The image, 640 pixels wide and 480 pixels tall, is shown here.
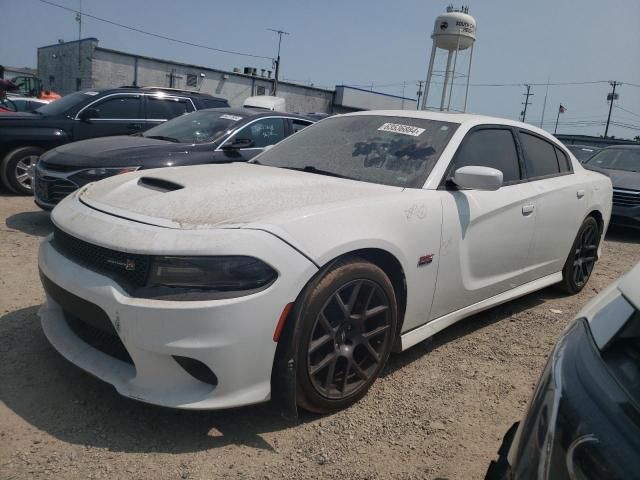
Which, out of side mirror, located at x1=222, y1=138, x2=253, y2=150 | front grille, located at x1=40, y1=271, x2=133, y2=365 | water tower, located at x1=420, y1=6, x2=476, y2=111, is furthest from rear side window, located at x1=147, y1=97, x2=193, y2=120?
water tower, located at x1=420, y1=6, x2=476, y2=111

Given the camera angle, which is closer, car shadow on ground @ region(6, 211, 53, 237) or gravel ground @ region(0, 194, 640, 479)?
gravel ground @ region(0, 194, 640, 479)

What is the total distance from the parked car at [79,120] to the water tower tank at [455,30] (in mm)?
13774

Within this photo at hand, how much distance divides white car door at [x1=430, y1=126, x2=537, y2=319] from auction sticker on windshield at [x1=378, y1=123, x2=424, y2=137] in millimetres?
304

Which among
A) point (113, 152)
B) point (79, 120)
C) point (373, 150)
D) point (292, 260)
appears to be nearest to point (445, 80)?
point (79, 120)

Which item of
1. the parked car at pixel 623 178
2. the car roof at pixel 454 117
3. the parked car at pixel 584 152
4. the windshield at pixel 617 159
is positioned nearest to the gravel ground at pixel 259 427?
the car roof at pixel 454 117

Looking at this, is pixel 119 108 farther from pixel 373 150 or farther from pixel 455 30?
pixel 455 30

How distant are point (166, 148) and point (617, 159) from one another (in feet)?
26.5

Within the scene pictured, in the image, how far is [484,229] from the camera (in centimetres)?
330

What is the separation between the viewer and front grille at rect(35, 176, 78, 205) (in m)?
5.40

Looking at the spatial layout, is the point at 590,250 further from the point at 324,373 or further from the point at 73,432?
the point at 73,432

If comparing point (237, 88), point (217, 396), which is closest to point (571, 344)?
point (217, 396)

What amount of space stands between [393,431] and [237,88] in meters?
38.2

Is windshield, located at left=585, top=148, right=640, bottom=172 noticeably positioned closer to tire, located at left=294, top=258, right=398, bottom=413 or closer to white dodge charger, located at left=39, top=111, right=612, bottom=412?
white dodge charger, located at left=39, top=111, right=612, bottom=412

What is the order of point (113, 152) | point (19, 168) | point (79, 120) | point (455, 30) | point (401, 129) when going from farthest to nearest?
point (455, 30) < point (79, 120) < point (19, 168) < point (113, 152) < point (401, 129)
